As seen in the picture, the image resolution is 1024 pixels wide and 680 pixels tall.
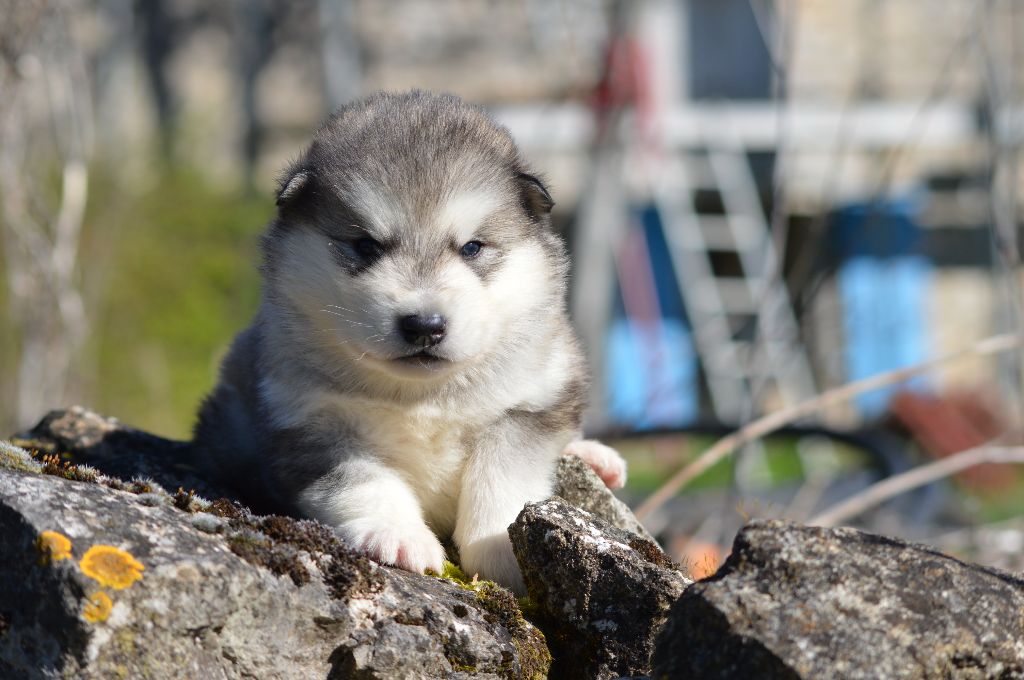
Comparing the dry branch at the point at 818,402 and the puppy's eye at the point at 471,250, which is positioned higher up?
the puppy's eye at the point at 471,250

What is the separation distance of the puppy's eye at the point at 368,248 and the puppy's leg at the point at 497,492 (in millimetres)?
612

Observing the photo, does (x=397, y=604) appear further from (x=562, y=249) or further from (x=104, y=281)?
(x=104, y=281)

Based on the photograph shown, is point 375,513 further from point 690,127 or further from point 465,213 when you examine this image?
point 690,127

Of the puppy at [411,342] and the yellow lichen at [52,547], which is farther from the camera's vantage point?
the puppy at [411,342]

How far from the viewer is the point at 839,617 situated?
2.39 metres

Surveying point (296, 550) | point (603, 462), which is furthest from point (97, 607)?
point (603, 462)

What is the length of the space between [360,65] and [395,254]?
12.3 meters

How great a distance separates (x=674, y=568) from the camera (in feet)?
10.5

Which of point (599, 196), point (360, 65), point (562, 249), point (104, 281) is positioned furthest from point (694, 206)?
point (562, 249)

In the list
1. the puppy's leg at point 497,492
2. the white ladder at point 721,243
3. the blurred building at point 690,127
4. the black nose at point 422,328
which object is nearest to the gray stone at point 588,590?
the puppy's leg at point 497,492

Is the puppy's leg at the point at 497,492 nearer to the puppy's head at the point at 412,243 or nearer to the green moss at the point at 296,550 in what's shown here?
the puppy's head at the point at 412,243

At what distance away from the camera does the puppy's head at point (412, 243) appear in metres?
3.21

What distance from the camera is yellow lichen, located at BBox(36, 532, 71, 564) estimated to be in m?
2.40

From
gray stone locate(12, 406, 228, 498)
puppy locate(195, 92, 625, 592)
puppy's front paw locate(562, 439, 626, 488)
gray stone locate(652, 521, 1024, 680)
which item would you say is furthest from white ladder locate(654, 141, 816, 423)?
gray stone locate(652, 521, 1024, 680)
